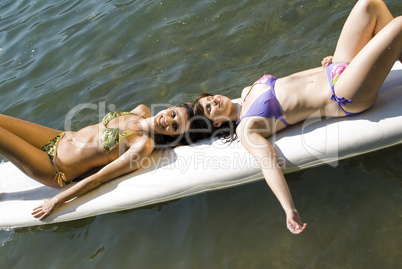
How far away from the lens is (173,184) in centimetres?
339

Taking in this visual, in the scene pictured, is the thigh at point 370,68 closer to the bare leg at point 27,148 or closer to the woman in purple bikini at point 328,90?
the woman in purple bikini at point 328,90

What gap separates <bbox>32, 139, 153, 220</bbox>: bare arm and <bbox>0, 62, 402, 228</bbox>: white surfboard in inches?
2.4

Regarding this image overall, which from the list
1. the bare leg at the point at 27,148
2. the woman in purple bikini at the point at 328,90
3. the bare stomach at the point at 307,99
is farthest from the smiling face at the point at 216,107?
the bare leg at the point at 27,148

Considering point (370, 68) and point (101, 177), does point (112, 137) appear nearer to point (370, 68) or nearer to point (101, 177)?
point (101, 177)

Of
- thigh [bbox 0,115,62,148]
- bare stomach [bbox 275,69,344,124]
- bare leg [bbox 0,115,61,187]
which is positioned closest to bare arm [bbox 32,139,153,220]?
bare leg [bbox 0,115,61,187]

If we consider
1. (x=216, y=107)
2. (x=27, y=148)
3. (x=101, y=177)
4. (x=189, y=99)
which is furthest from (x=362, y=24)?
(x=27, y=148)

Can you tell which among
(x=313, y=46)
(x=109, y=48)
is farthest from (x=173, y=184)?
(x=109, y=48)

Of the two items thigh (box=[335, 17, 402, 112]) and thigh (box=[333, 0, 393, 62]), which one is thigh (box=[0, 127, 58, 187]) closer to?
thigh (box=[335, 17, 402, 112])

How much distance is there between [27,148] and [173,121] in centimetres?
132

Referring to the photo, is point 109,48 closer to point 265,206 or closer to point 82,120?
point 82,120

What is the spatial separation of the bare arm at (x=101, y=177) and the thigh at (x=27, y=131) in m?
0.63

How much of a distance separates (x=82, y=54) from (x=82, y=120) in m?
1.45

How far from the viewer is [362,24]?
3.09 meters

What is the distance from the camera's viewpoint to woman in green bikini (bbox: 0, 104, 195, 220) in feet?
11.5
